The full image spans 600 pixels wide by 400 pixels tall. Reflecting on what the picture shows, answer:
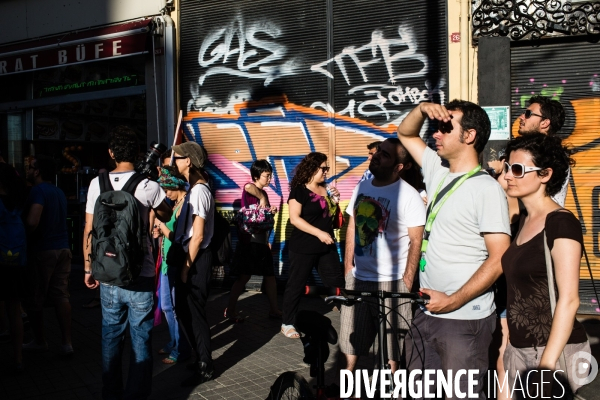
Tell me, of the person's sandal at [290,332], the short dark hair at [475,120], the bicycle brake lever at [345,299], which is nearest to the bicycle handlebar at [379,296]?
the bicycle brake lever at [345,299]

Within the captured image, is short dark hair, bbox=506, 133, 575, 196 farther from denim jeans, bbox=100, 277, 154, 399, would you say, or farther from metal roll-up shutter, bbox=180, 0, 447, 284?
metal roll-up shutter, bbox=180, 0, 447, 284

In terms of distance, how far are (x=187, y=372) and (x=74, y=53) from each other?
→ 761 centimetres

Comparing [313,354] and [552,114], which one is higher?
[552,114]

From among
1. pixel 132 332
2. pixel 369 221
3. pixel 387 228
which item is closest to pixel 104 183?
pixel 132 332

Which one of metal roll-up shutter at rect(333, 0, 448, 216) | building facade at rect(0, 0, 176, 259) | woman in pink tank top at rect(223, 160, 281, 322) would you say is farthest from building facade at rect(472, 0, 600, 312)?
building facade at rect(0, 0, 176, 259)

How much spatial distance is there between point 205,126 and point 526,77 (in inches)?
193

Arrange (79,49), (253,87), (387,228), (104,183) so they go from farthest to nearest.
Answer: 1. (79,49)
2. (253,87)
3. (104,183)
4. (387,228)

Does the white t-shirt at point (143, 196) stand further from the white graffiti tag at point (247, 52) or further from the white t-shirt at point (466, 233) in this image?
the white graffiti tag at point (247, 52)

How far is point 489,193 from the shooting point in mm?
3104

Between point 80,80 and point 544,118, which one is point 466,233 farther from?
point 80,80

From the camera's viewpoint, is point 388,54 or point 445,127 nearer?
point 445,127

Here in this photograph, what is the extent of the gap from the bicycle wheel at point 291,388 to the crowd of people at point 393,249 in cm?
61

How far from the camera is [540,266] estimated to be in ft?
9.41

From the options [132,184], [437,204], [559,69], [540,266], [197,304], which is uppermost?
[559,69]
